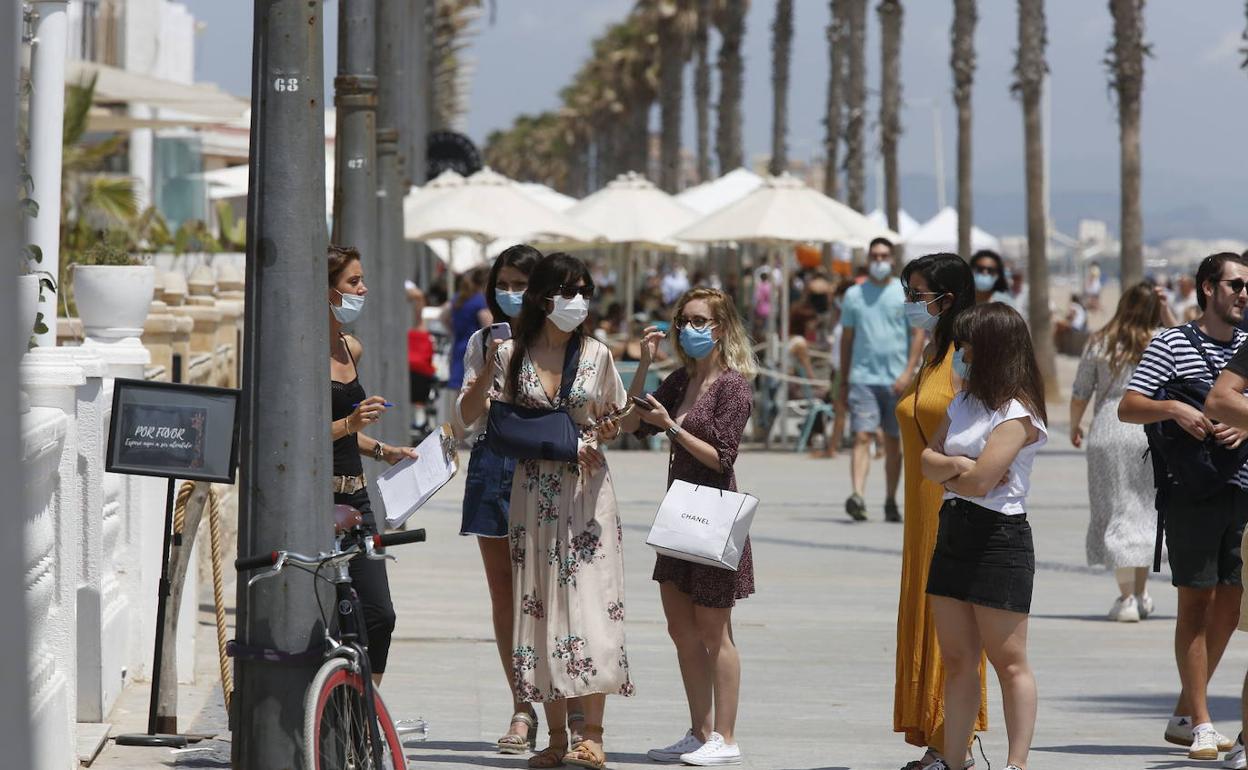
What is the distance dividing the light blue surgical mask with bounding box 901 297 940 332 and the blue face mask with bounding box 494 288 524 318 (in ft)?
4.92

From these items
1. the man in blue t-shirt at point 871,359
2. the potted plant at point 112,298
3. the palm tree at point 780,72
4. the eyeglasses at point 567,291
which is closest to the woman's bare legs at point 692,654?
the eyeglasses at point 567,291

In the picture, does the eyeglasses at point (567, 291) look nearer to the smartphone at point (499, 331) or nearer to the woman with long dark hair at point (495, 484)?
the woman with long dark hair at point (495, 484)

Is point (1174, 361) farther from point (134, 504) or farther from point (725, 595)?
point (134, 504)

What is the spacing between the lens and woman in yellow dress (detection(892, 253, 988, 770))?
679cm

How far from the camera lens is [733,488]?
724cm

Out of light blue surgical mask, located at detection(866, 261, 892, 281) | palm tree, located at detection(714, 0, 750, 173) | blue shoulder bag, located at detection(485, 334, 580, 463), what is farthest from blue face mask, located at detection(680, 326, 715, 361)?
palm tree, located at detection(714, 0, 750, 173)

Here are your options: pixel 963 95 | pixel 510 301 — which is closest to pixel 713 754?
pixel 510 301

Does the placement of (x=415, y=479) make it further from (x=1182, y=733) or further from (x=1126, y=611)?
(x=1126, y=611)

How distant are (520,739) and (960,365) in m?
2.17

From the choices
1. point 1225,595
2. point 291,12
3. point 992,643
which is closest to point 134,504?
point 291,12

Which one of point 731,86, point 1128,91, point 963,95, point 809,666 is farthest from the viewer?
point 731,86

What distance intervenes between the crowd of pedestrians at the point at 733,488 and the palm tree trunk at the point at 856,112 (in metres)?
31.9

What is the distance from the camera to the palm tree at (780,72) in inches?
1832

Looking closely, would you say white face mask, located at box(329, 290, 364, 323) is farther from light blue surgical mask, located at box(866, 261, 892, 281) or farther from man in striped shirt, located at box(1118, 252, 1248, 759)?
light blue surgical mask, located at box(866, 261, 892, 281)
